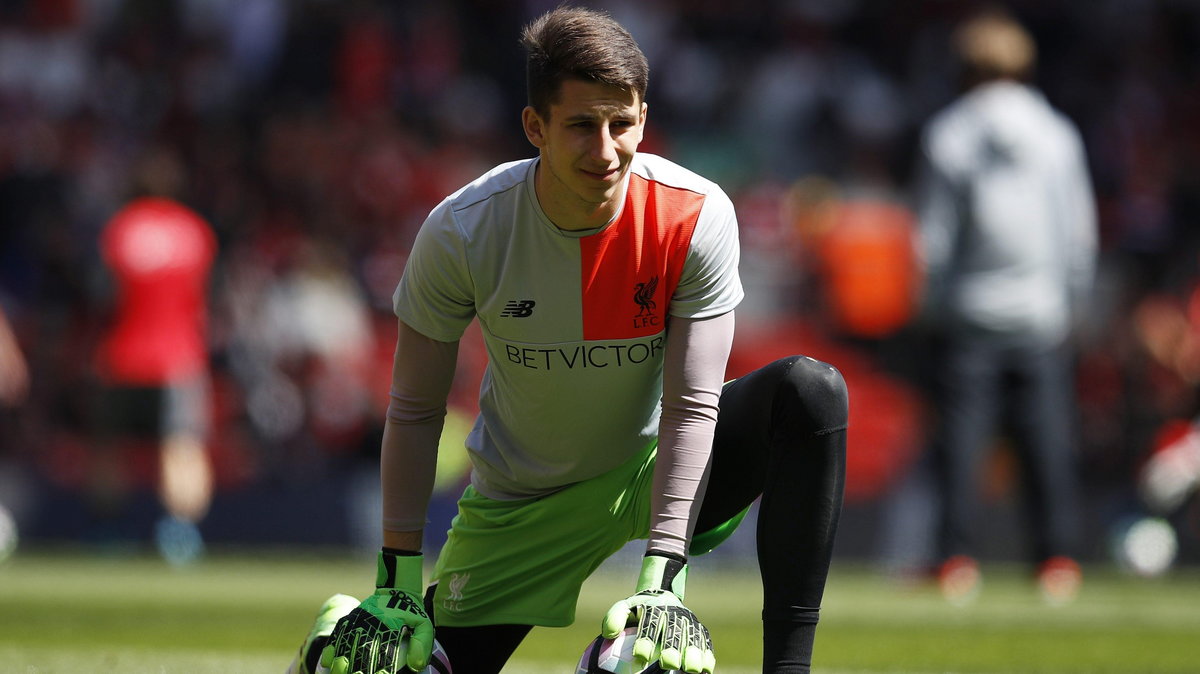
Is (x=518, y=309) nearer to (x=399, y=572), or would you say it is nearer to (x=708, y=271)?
(x=708, y=271)

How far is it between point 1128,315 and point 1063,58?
4.46m

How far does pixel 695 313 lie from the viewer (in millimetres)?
3949

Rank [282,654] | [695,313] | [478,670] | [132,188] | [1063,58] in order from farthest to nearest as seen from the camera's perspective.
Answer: [1063,58] → [132,188] → [282,654] → [478,670] → [695,313]

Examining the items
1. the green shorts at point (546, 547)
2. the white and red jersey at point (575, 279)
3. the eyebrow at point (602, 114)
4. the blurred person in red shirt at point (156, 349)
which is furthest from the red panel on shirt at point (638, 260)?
the blurred person in red shirt at point (156, 349)

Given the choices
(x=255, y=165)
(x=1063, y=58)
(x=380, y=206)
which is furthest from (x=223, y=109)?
(x=1063, y=58)

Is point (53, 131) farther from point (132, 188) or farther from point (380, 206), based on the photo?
point (132, 188)

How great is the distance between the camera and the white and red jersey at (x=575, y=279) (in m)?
3.92

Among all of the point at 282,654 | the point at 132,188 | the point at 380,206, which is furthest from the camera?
the point at 380,206

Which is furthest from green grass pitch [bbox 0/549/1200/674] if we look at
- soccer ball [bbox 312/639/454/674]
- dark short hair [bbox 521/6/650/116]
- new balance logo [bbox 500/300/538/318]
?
dark short hair [bbox 521/6/650/116]

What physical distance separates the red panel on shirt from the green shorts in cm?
46

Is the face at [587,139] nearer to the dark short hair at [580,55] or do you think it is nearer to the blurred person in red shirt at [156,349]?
the dark short hair at [580,55]

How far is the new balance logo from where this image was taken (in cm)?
400

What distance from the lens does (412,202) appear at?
14.8m

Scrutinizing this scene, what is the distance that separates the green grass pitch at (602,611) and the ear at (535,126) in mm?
2009
